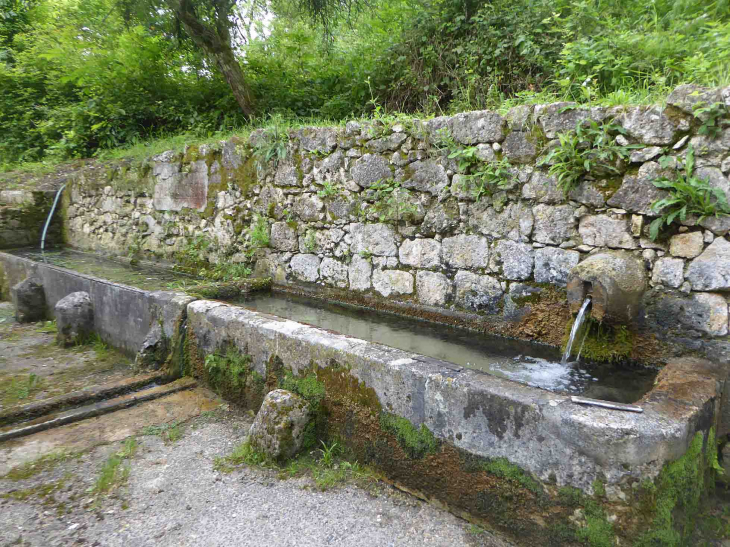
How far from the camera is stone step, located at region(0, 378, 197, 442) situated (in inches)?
109

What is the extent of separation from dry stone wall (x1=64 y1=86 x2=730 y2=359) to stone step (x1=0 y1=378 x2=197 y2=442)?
1640mm

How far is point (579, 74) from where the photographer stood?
3.61 m

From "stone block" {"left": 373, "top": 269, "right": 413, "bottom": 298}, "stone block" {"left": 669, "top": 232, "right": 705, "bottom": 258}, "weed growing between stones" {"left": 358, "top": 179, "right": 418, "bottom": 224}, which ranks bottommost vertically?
"stone block" {"left": 373, "top": 269, "right": 413, "bottom": 298}

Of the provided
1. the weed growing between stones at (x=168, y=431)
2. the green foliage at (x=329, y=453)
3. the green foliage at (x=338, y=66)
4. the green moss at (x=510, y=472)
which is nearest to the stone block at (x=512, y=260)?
the green foliage at (x=338, y=66)

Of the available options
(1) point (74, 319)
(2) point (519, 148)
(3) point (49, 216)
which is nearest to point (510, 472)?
(2) point (519, 148)

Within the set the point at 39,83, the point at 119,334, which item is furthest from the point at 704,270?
the point at 39,83

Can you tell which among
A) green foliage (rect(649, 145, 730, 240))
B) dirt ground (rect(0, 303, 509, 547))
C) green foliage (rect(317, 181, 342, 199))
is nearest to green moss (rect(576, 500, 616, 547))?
dirt ground (rect(0, 303, 509, 547))

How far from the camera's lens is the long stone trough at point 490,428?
1644 mm

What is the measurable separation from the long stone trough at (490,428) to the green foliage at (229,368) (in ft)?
0.33

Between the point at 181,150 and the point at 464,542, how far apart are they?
512 cm

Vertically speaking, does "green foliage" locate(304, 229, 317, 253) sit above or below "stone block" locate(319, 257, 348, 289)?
above

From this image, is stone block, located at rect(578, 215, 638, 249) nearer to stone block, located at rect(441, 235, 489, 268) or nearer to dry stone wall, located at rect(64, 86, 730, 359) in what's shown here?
dry stone wall, located at rect(64, 86, 730, 359)

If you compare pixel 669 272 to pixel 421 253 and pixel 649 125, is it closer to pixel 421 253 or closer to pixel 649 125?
pixel 649 125

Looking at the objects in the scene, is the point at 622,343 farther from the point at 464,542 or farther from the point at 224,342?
→ the point at 224,342
